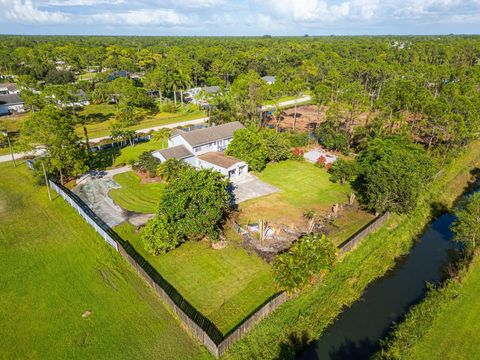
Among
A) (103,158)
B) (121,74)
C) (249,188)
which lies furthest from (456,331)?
(121,74)

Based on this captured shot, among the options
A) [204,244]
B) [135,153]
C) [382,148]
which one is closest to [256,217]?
[204,244]

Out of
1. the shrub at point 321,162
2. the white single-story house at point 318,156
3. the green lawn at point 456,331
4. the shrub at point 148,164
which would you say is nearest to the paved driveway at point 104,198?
the shrub at point 148,164

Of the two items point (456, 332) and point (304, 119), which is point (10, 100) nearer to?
point (304, 119)

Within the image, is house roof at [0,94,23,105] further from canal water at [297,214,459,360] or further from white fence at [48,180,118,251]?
canal water at [297,214,459,360]

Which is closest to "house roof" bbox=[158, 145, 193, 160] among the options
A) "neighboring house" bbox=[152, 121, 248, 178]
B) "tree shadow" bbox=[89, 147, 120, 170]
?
"neighboring house" bbox=[152, 121, 248, 178]

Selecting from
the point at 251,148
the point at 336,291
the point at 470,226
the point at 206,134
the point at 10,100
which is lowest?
the point at 336,291

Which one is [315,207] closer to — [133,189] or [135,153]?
[133,189]
